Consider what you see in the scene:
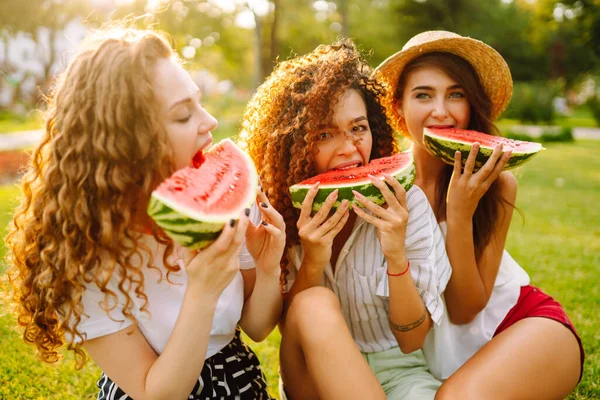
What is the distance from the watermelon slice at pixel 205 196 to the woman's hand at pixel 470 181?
132cm

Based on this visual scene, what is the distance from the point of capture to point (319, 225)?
→ 280cm

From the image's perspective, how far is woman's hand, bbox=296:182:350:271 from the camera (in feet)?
8.92

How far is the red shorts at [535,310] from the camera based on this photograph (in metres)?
3.11

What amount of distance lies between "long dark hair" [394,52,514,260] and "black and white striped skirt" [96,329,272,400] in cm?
171

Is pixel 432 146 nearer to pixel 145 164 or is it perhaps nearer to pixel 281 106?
pixel 281 106

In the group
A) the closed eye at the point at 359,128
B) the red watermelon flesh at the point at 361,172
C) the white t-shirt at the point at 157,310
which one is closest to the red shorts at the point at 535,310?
the red watermelon flesh at the point at 361,172

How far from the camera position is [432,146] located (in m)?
3.28

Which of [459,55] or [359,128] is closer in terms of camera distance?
[359,128]

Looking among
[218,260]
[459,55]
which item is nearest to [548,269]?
[459,55]

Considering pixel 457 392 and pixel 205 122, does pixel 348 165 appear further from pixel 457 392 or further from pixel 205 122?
pixel 457 392

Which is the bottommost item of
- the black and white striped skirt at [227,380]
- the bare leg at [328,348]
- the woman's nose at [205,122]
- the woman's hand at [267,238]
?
the black and white striped skirt at [227,380]

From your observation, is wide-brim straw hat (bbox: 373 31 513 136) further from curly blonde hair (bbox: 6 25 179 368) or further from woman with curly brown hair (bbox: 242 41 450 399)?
curly blonde hair (bbox: 6 25 179 368)

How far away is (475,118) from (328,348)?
83.0 inches

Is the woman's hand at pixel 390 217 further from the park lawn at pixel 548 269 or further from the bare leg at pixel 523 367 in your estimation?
the park lawn at pixel 548 269
